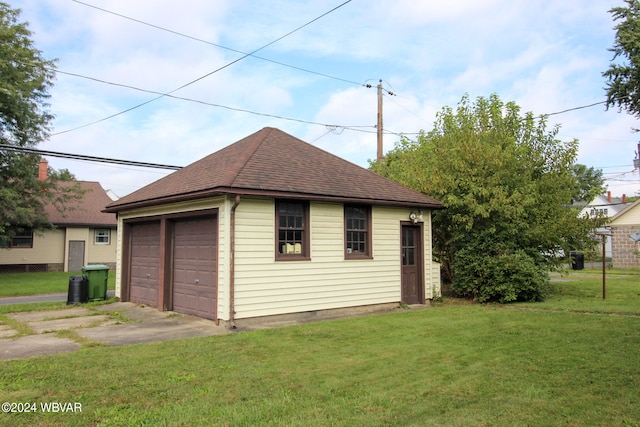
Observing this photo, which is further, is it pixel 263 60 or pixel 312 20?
pixel 263 60

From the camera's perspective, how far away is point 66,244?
1045 inches

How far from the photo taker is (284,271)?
984cm

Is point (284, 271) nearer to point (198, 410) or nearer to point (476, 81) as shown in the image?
point (198, 410)

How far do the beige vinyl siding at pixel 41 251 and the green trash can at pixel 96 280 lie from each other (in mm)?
14232

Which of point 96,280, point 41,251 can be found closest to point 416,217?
point 96,280

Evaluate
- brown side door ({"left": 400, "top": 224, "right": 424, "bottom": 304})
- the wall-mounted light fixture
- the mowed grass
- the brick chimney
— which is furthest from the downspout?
the brick chimney

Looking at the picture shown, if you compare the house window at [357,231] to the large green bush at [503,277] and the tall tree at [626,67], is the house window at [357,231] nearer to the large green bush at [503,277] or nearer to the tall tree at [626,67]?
the large green bush at [503,277]

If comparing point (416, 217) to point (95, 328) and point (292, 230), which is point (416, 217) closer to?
point (292, 230)

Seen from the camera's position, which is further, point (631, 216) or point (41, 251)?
point (631, 216)

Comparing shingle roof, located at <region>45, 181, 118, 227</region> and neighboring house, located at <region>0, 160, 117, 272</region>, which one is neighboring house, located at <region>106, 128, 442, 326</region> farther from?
neighboring house, located at <region>0, 160, 117, 272</region>

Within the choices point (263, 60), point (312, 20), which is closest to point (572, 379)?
point (312, 20)

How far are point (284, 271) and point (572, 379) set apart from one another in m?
6.00

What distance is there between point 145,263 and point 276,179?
512 cm

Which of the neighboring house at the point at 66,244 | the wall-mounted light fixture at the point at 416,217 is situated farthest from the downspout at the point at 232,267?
the neighboring house at the point at 66,244
